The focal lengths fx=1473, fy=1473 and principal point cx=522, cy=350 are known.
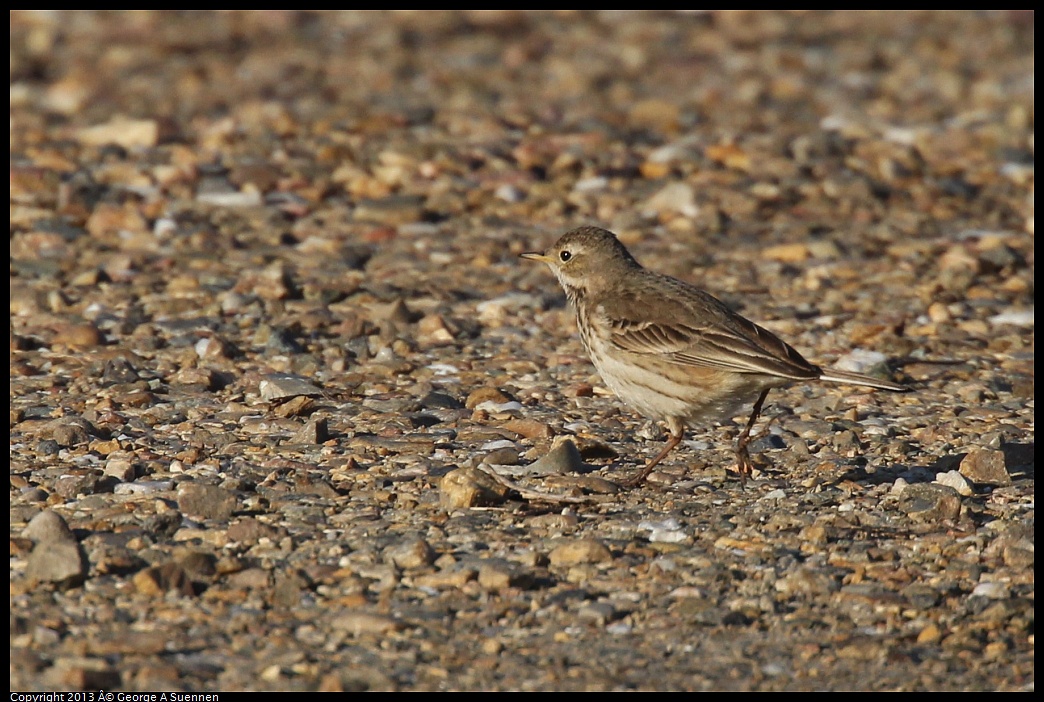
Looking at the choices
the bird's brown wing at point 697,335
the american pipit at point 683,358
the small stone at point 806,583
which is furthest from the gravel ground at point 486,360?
the bird's brown wing at point 697,335

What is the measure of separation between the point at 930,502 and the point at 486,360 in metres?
2.63

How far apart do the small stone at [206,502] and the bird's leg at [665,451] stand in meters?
1.57

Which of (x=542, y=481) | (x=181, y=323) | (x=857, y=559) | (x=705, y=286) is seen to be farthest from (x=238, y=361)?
(x=857, y=559)

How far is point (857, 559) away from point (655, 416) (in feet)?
4.39

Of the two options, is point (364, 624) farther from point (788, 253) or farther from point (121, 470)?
point (788, 253)

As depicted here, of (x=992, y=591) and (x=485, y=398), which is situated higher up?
(x=992, y=591)

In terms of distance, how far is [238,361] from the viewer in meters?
7.41

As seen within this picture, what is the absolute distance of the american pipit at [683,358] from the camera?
605cm

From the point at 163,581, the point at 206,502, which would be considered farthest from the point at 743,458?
the point at 163,581

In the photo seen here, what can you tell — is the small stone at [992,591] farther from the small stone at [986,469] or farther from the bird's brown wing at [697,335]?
the bird's brown wing at [697,335]

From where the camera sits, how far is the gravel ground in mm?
4664

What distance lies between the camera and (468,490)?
5574mm

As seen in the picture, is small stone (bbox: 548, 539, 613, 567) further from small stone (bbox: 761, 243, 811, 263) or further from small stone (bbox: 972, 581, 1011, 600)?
small stone (bbox: 761, 243, 811, 263)

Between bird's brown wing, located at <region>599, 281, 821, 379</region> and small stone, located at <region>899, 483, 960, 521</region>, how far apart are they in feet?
1.96
